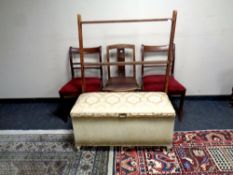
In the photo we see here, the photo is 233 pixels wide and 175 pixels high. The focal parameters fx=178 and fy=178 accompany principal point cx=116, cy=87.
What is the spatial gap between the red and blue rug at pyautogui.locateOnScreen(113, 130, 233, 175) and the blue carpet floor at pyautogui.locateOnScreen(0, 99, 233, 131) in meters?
0.25

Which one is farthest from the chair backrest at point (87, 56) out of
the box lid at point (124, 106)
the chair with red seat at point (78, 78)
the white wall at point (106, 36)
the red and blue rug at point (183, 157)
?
the red and blue rug at point (183, 157)

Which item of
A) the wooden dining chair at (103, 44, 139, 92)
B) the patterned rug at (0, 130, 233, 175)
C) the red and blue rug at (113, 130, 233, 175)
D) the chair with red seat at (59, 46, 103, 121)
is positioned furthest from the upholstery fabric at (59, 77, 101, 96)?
the red and blue rug at (113, 130, 233, 175)

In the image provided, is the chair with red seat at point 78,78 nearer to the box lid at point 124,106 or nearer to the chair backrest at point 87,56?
the chair backrest at point 87,56

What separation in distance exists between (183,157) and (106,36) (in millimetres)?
1808

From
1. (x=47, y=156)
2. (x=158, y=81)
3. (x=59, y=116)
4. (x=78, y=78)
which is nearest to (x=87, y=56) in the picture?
(x=78, y=78)

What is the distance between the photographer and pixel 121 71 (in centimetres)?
249

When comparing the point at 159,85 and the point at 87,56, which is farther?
the point at 87,56

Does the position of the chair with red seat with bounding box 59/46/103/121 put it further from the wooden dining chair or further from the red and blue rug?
the red and blue rug

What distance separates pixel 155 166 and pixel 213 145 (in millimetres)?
704

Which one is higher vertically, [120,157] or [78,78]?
[78,78]

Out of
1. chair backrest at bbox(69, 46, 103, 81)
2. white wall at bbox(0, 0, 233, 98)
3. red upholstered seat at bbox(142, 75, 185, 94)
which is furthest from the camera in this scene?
chair backrest at bbox(69, 46, 103, 81)

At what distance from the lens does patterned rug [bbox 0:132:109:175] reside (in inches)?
64.9

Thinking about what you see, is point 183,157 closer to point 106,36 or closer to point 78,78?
point 78,78

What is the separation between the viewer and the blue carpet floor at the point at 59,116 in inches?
88.6
